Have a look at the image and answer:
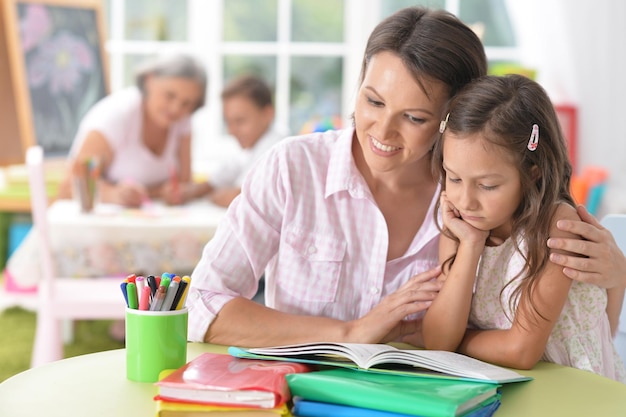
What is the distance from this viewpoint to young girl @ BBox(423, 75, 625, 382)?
57.1 inches

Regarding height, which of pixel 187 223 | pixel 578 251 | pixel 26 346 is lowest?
pixel 26 346

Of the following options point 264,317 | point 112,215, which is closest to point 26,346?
point 112,215

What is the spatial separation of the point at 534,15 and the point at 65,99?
255 centimetres

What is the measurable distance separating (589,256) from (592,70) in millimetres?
3378

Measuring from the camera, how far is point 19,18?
15.8 ft

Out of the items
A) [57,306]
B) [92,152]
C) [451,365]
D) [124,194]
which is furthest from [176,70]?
[451,365]

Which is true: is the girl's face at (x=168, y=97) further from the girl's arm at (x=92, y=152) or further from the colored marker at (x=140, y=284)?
the colored marker at (x=140, y=284)

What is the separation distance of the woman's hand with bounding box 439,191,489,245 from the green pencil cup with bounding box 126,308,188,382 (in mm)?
493

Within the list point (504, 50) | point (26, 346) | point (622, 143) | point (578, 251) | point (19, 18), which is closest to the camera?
point (578, 251)

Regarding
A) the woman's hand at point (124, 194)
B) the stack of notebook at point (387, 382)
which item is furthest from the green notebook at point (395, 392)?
the woman's hand at point (124, 194)

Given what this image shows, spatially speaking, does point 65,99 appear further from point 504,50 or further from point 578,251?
point 578,251

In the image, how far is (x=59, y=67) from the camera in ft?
16.4

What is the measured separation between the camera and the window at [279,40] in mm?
5293

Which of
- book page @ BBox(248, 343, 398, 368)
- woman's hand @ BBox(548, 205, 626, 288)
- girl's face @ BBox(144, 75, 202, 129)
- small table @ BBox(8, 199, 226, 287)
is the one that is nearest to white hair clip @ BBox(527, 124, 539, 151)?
woman's hand @ BBox(548, 205, 626, 288)
